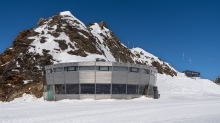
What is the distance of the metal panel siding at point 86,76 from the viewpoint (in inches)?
1428

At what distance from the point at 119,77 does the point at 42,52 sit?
2852 centimetres

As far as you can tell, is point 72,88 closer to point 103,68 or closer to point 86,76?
point 86,76

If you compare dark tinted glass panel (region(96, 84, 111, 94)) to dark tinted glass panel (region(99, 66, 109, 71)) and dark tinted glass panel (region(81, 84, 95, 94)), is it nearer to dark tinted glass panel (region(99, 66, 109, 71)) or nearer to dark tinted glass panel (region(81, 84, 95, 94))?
dark tinted glass panel (region(81, 84, 95, 94))

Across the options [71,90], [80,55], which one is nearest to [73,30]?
[80,55]

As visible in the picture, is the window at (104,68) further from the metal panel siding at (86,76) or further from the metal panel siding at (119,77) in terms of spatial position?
the metal panel siding at (86,76)

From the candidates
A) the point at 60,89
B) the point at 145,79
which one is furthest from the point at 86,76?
the point at 145,79

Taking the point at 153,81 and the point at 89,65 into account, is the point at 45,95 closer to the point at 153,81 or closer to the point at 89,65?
the point at 89,65

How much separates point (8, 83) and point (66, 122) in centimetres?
3625

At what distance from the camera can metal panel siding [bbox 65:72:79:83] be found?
120 ft

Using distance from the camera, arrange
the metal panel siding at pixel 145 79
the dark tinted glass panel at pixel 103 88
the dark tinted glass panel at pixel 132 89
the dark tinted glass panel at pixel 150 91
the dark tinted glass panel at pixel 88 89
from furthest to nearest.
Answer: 1. the dark tinted glass panel at pixel 150 91
2. the metal panel siding at pixel 145 79
3. the dark tinted glass panel at pixel 132 89
4. the dark tinted glass panel at pixel 103 88
5. the dark tinted glass panel at pixel 88 89

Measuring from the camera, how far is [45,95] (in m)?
41.4

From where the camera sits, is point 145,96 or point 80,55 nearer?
point 145,96

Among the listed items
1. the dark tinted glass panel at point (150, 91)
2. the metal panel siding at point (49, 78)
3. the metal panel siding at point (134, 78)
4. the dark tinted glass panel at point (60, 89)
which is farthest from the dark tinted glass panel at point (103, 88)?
the metal panel siding at point (49, 78)

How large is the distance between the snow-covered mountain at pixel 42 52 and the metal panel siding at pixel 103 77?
1406 cm
